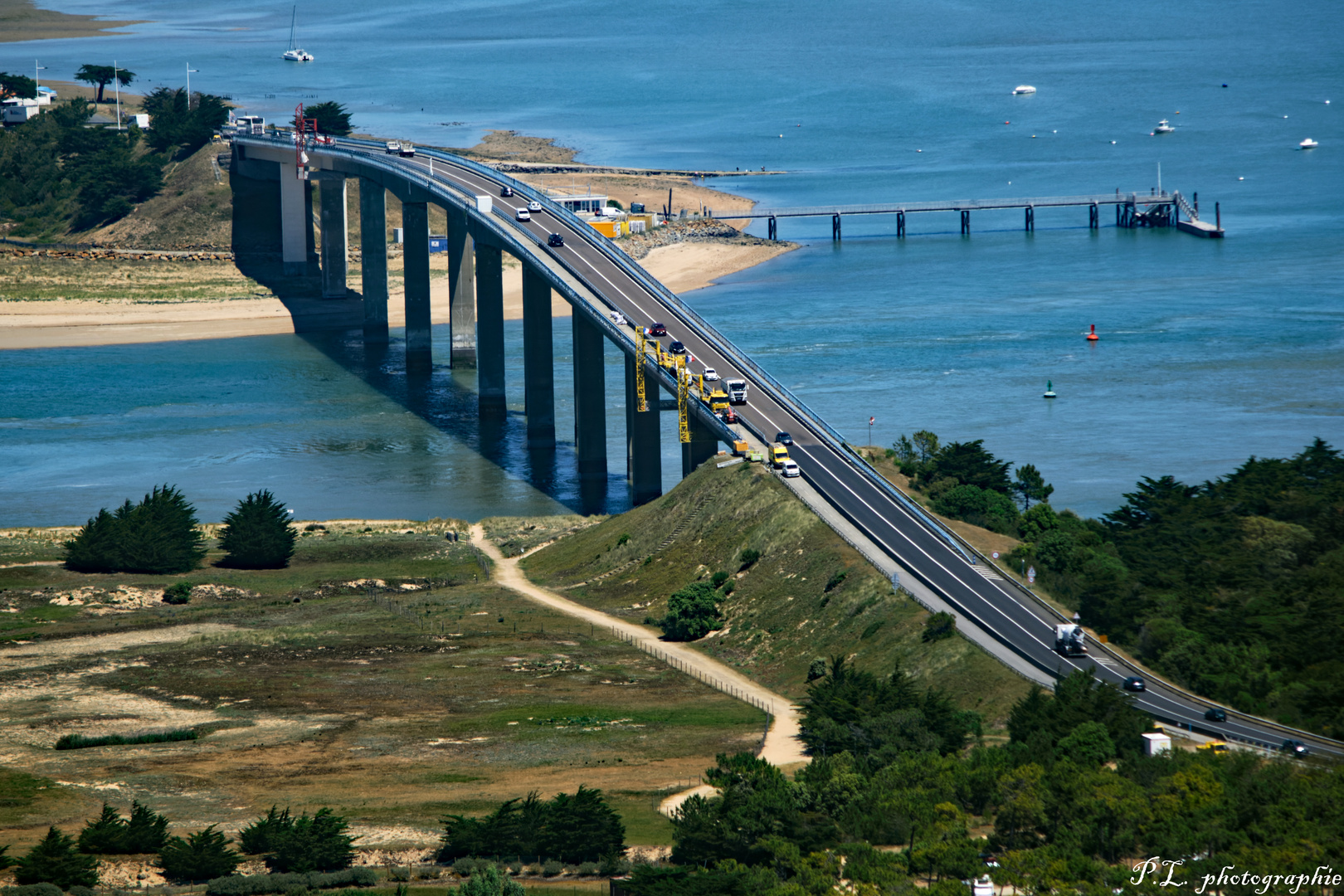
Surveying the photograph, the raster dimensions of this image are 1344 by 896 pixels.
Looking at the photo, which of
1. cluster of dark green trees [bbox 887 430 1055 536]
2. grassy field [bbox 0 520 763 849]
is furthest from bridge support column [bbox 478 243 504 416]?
grassy field [bbox 0 520 763 849]

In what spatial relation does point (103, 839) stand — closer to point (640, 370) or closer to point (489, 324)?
point (640, 370)

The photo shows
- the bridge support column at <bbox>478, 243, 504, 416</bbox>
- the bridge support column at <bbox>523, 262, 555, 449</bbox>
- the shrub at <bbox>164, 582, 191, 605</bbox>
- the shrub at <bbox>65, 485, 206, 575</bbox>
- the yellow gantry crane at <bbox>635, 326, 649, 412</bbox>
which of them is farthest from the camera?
the bridge support column at <bbox>478, 243, 504, 416</bbox>

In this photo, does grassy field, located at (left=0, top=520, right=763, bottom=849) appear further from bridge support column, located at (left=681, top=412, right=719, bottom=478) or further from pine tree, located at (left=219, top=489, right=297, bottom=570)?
bridge support column, located at (left=681, top=412, right=719, bottom=478)

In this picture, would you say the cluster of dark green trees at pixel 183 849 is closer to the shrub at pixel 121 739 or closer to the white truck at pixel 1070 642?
the shrub at pixel 121 739

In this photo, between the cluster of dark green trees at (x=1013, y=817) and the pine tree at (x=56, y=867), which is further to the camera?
the pine tree at (x=56, y=867)

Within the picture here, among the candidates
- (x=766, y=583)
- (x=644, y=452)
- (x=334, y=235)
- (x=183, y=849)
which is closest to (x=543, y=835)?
(x=183, y=849)

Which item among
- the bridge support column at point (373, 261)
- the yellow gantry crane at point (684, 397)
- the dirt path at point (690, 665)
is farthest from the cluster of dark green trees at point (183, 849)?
the bridge support column at point (373, 261)
